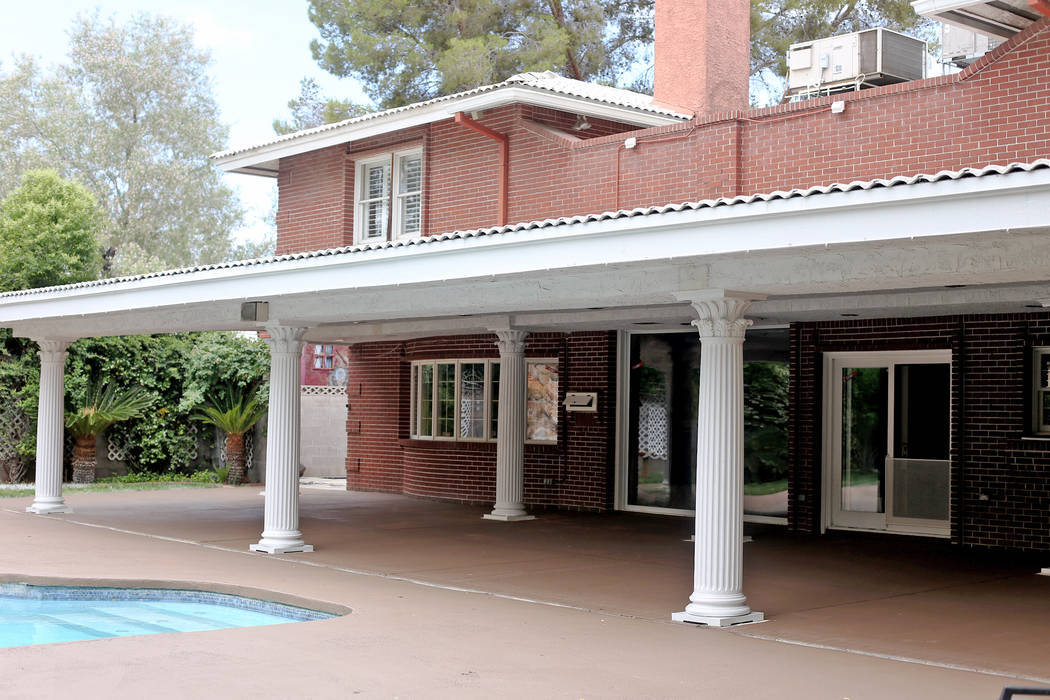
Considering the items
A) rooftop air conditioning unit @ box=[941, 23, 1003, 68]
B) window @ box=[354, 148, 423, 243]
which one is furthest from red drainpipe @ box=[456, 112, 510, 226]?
rooftop air conditioning unit @ box=[941, 23, 1003, 68]

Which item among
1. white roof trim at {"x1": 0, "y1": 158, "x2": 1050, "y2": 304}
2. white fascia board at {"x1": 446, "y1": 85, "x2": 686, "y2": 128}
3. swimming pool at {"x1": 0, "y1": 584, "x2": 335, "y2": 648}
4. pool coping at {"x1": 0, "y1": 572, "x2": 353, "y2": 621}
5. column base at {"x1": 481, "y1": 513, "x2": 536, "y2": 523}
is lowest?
swimming pool at {"x1": 0, "y1": 584, "x2": 335, "y2": 648}

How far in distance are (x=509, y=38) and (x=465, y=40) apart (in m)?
1.81

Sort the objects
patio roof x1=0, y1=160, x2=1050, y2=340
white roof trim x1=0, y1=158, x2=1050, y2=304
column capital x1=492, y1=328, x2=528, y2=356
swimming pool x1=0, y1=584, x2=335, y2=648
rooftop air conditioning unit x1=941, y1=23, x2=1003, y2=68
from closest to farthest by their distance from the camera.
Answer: white roof trim x1=0, y1=158, x2=1050, y2=304, patio roof x1=0, y1=160, x2=1050, y2=340, swimming pool x1=0, y1=584, x2=335, y2=648, rooftop air conditioning unit x1=941, y1=23, x2=1003, y2=68, column capital x1=492, y1=328, x2=528, y2=356

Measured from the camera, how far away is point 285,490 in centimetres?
1324

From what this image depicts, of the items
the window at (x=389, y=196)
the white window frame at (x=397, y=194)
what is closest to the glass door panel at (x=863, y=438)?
the window at (x=389, y=196)

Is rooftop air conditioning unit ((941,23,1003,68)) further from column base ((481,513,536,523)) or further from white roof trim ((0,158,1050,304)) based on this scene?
column base ((481,513,536,523))

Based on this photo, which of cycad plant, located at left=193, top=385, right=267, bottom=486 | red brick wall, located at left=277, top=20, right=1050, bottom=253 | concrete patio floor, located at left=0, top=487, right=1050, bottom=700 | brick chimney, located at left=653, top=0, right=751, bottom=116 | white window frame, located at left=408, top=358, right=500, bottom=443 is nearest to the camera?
concrete patio floor, located at left=0, top=487, right=1050, bottom=700

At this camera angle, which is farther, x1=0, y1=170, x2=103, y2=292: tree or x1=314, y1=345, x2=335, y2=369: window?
x1=314, y1=345, x2=335, y2=369: window

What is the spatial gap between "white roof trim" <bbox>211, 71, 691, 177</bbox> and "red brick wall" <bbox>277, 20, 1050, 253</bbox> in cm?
47

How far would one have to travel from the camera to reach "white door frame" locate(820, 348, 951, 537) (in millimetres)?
14242

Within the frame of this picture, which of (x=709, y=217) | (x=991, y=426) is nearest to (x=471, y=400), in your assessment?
(x=991, y=426)

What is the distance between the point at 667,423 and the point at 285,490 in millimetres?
6298

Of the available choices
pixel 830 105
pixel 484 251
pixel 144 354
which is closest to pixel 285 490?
pixel 484 251

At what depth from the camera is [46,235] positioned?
2605 centimetres
